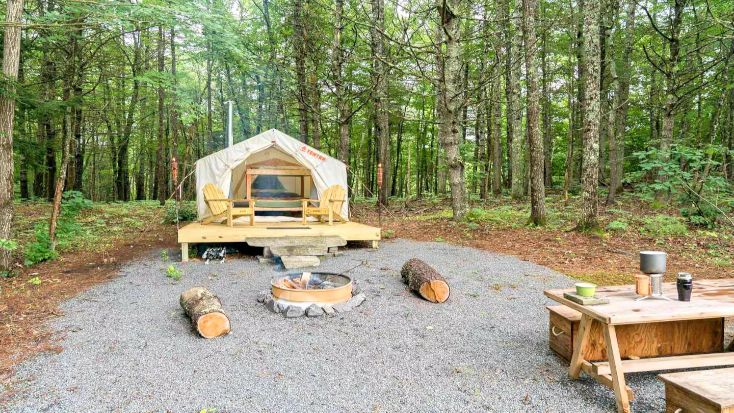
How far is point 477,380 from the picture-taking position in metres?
2.48

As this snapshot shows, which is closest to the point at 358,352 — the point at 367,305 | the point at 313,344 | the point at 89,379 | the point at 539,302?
the point at 313,344

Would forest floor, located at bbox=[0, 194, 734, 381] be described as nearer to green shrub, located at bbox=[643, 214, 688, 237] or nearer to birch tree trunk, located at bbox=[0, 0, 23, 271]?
green shrub, located at bbox=[643, 214, 688, 237]

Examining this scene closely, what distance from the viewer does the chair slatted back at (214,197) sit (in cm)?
726

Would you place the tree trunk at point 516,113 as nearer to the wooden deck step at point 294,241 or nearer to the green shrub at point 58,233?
the wooden deck step at point 294,241

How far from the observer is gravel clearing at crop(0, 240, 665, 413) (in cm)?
224

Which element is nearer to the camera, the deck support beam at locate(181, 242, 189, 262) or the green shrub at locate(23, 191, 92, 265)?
the green shrub at locate(23, 191, 92, 265)

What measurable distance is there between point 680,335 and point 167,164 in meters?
22.0

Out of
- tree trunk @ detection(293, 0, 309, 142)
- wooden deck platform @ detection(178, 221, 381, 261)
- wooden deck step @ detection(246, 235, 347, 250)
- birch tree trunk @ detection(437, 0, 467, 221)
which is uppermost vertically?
tree trunk @ detection(293, 0, 309, 142)

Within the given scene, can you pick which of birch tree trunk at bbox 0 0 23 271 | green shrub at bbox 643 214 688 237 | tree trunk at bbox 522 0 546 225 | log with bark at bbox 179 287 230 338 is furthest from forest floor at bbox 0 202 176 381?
green shrub at bbox 643 214 688 237

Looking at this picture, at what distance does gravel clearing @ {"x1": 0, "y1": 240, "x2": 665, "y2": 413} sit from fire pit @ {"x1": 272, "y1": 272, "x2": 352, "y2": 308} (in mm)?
210

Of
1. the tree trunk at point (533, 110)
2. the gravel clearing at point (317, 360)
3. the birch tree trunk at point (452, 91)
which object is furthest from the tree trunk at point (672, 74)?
the gravel clearing at point (317, 360)

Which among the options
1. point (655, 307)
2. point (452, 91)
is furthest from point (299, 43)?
point (655, 307)

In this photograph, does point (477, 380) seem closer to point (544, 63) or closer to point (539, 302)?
point (539, 302)

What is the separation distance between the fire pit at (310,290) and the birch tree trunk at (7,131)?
371 centimetres
